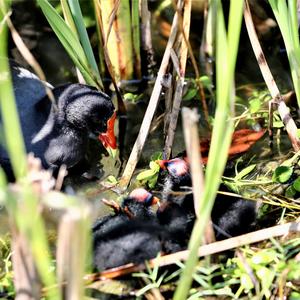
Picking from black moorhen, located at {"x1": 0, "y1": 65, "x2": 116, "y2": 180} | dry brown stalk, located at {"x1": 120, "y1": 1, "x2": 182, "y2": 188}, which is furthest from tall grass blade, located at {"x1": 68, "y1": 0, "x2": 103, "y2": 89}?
dry brown stalk, located at {"x1": 120, "y1": 1, "x2": 182, "y2": 188}

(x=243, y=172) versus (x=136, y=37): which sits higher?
(x=136, y=37)

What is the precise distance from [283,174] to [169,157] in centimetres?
63

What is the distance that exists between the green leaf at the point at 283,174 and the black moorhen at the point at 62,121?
1.02m

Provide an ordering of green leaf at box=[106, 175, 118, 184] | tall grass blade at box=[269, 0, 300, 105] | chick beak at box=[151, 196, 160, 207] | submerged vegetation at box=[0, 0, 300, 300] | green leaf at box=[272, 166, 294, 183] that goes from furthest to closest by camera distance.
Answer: green leaf at box=[106, 175, 118, 184] < green leaf at box=[272, 166, 294, 183] < chick beak at box=[151, 196, 160, 207] < tall grass blade at box=[269, 0, 300, 105] < submerged vegetation at box=[0, 0, 300, 300]

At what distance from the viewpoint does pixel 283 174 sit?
3119 mm

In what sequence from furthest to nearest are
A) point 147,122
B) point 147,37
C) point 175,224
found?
point 147,37, point 147,122, point 175,224

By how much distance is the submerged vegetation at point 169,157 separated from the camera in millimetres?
1851

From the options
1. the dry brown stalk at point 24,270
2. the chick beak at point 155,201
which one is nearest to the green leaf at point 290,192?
the chick beak at point 155,201

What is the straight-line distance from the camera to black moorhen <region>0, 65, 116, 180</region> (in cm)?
362

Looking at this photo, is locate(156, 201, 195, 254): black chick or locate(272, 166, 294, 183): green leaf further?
locate(272, 166, 294, 183): green leaf

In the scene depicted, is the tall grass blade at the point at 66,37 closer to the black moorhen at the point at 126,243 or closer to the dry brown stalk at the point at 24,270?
the black moorhen at the point at 126,243

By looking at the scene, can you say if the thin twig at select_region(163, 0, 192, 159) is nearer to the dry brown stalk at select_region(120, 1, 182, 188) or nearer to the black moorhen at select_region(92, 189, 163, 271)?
the dry brown stalk at select_region(120, 1, 182, 188)

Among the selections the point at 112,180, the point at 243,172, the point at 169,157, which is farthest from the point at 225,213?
the point at 112,180

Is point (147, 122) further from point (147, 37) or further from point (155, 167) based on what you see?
point (147, 37)
